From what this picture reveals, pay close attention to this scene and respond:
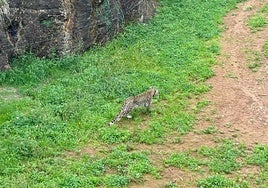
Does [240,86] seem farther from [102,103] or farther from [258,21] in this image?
[258,21]

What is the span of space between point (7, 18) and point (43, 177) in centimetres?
744

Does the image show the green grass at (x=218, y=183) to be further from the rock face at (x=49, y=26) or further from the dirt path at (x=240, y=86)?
the rock face at (x=49, y=26)

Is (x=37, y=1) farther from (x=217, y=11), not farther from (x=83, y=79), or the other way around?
(x=217, y=11)

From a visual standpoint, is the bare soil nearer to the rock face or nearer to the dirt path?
the dirt path

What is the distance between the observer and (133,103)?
47.0 feet

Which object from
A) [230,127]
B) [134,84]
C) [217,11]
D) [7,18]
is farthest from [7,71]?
[217,11]

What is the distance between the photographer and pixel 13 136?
500 inches

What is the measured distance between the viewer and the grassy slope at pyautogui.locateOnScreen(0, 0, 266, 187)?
11.8 m

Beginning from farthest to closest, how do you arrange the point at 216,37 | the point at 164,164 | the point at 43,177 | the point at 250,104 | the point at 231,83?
the point at 216,37 → the point at 231,83 → the point at 250,104 → the point at 164,164 → the point at 43,177

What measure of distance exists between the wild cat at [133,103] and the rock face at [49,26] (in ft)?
14.6

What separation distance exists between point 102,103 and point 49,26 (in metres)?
4.12

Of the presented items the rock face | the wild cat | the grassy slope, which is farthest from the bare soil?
the rock face

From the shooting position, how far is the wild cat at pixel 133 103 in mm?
14172

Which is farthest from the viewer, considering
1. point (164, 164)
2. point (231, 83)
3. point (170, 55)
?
point (170, 55)
